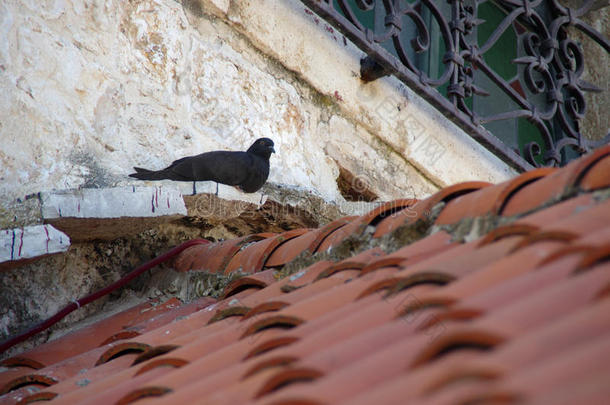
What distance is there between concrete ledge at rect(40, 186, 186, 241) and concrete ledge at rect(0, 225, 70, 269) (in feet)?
0.12

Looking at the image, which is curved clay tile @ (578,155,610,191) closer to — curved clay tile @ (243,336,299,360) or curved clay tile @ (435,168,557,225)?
curved clay tile @ (435,168,557,225)

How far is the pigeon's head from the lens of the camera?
8.68 ft

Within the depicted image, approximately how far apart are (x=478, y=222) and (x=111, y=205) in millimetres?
1184

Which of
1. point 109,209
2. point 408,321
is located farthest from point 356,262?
point 109,209

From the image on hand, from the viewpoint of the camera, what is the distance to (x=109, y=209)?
7.14 ft

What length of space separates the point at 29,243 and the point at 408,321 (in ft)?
4.68

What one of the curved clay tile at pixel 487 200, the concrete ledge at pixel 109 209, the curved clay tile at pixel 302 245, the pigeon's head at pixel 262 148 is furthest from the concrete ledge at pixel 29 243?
the curved clay tile at pixel 487 200

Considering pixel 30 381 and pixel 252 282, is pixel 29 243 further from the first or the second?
pixel 252 282

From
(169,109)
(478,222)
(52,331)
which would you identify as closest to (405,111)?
(169,109)

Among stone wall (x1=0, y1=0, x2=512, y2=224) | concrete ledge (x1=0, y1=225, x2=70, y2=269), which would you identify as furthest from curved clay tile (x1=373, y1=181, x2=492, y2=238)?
stone wall (x1=0, y1=0, x2=512, y2=224)

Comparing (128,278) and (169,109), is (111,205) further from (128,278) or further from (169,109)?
(169,109)

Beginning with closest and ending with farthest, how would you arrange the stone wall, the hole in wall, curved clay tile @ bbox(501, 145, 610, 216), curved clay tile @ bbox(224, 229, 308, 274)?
curved clay tile @ bbox(501, 145, 610, 216) < curved clay tile @ bbox(224, 229, 308, 274) < the stone wall < the hole in wall

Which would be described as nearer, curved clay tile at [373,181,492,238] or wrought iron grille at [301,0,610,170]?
curved clay tile at [373,181,492,238]

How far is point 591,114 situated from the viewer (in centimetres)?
467
